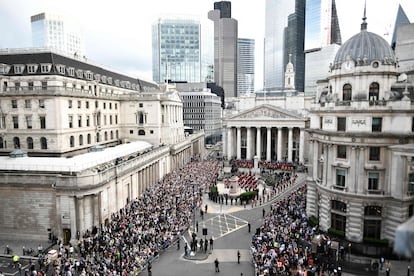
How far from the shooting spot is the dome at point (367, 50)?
32531 mm

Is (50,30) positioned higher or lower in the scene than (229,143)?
higher

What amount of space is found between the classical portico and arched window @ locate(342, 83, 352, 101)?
166ft

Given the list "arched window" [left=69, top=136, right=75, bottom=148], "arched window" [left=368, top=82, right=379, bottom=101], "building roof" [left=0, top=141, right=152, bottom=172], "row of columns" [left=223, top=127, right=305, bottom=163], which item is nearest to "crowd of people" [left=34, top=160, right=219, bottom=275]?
"building roof" [left=0, top=141, right=152, bottom=172]

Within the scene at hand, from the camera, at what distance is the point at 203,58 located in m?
168

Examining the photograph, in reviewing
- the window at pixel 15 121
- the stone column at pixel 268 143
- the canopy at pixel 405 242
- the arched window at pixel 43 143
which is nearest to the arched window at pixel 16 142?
the window at pixel 15 121

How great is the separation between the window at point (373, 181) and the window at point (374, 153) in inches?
58.6

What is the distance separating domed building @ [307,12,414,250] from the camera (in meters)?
30.6

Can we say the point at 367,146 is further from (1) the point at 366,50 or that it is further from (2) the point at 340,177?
(1) the point at 366,50

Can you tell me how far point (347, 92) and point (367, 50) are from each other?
4.53m

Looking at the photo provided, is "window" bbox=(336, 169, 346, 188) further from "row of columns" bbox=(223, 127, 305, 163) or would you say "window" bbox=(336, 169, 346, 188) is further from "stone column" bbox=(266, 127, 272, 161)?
"stone column" bbox=(266, 127, 272, 161)

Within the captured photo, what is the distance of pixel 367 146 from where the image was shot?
31766mm

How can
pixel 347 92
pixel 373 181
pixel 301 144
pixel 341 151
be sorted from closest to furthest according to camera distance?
pixel 373 181 < pixel 341 151 < pixel 347 92 < pixel 301 144

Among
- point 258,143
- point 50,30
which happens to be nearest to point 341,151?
point 258,143

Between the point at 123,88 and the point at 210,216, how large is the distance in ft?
148
